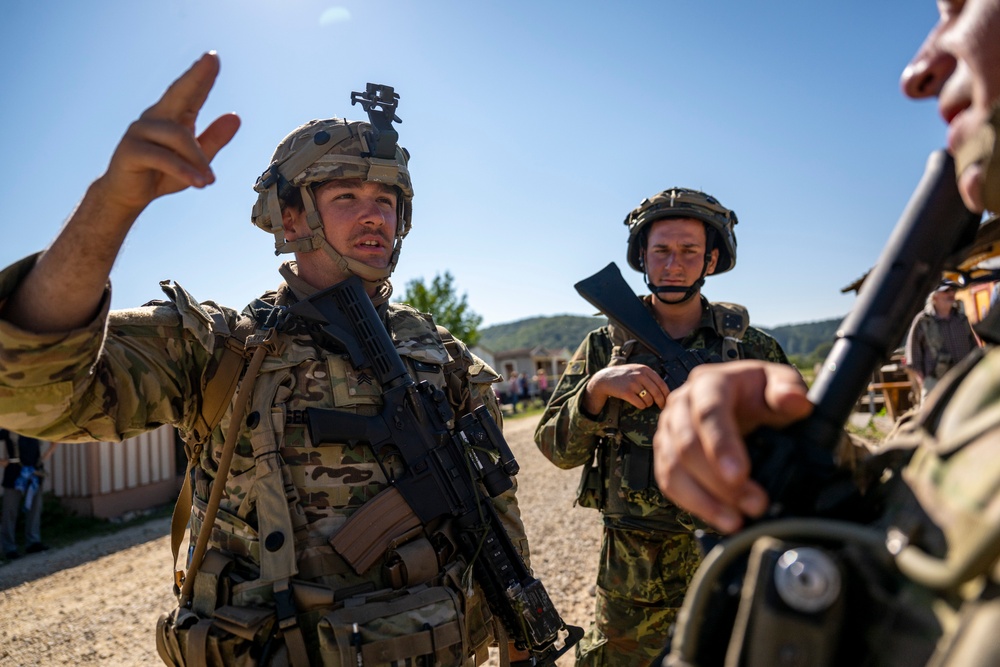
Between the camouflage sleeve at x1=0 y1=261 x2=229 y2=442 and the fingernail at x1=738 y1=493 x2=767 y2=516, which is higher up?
the camouflage sleeve at x1=0 y1=261 x2=229 y2=442

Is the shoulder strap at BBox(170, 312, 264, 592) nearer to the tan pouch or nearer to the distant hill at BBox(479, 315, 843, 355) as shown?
the tan pouch

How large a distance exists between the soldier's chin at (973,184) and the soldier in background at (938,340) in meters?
7.76

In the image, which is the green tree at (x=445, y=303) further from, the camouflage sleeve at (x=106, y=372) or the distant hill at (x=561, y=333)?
the distant hill at (x=561, y=333)

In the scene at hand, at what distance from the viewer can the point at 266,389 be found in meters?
2.18

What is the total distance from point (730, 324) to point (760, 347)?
0.58ft

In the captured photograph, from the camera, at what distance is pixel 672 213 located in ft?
10.5

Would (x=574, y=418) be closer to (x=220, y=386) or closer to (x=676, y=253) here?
(x=676, y=253)

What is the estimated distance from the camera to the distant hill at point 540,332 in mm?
161250

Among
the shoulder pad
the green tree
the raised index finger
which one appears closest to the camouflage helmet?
the shoulder pad

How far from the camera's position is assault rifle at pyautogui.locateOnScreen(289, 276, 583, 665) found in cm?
228

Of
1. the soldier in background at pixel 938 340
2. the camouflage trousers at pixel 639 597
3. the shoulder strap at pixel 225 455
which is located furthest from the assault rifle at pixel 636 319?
the soldier in background at pixel 938 340

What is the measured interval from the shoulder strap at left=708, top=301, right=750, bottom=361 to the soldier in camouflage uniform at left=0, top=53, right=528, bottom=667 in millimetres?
1243

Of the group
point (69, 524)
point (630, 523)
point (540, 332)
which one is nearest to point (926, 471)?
point (630, 523)

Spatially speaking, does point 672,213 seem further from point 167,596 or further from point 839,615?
point 167,596
